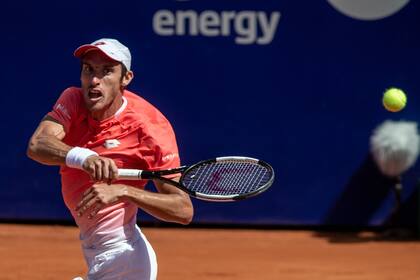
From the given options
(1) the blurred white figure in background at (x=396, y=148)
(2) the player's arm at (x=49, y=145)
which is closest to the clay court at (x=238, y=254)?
(1) the blurred white figure in background at (x=396, y=148)

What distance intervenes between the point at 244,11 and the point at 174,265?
2.21 m

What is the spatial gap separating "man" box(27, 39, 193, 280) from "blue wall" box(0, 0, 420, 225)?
3.85m

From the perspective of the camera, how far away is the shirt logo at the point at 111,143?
4090 mm

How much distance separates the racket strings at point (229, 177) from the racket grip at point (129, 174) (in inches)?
13.6

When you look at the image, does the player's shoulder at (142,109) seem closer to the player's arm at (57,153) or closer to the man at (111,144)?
the man at (111,144)

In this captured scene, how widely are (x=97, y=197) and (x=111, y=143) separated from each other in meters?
0.60

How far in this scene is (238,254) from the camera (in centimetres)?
744

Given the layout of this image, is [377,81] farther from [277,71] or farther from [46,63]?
[46,63]

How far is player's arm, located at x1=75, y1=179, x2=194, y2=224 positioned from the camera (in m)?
3.52

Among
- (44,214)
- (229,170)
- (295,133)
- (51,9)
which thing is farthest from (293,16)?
(229,170)

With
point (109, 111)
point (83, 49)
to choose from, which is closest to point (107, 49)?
point (83, 49)

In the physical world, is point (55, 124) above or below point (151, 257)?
above

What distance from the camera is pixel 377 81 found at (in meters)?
7.93

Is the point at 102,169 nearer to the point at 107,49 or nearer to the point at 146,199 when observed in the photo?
the point at 146,199
